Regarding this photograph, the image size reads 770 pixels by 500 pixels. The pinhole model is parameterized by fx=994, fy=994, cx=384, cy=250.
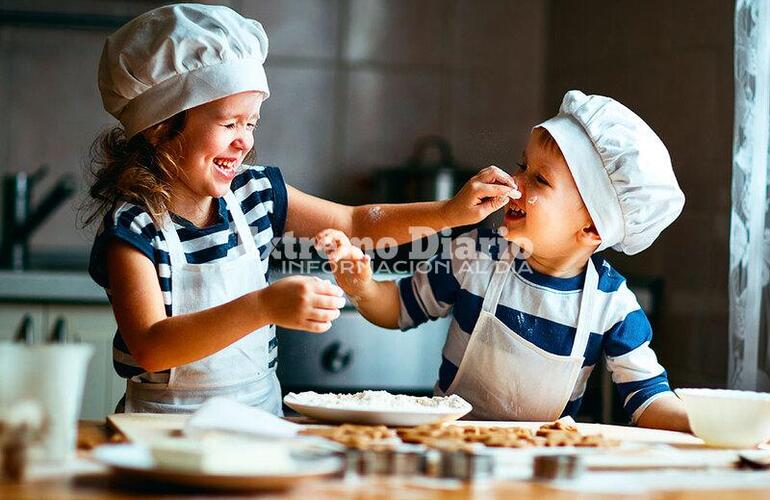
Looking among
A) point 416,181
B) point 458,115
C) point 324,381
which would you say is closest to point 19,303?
point 324,381

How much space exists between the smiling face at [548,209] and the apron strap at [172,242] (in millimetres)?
499

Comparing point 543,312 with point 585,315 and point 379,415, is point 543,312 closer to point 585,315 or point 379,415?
point 585,315

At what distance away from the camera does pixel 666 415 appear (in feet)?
4.38

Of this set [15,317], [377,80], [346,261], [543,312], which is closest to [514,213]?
[543,312]

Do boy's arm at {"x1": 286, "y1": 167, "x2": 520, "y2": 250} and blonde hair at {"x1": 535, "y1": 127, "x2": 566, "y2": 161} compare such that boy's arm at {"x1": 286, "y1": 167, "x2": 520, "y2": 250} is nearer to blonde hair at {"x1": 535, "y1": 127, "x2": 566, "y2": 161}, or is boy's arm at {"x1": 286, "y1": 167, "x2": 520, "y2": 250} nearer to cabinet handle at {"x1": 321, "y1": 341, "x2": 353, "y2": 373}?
blonde hair at {"x1": 535, "y1": 127, "x2": 566, "y2": 161}

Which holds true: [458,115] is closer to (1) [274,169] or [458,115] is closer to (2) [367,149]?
(2) [367,149]

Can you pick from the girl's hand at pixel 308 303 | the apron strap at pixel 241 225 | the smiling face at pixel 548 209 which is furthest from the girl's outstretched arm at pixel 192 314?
the smiling face at pixel 548 209

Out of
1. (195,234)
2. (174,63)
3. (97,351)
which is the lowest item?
(97,351)

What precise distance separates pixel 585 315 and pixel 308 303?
529 millimetres

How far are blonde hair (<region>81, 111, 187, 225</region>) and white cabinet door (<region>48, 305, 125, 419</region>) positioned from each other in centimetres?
75

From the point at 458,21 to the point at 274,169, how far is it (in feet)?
4.68

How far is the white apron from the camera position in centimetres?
144

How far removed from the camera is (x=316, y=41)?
9.20 feet

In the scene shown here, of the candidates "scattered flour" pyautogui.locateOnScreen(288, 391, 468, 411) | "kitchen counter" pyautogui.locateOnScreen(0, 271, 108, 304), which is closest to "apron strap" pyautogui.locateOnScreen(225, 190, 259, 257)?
"scattered flour" pyautogui.locateOnScreen(288, 391, 468, 411)
